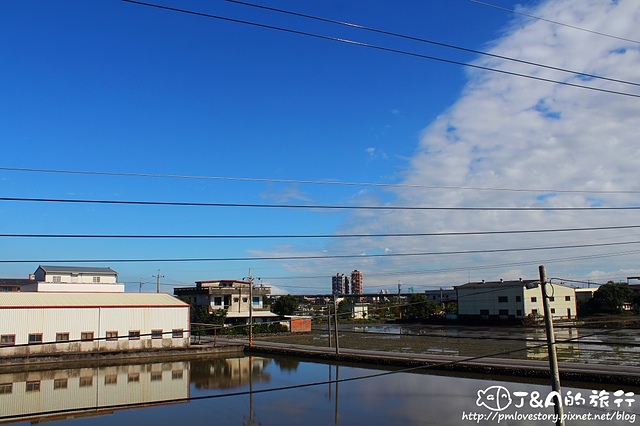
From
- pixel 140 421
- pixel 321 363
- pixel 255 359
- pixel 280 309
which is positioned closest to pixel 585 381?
pixel 321 363

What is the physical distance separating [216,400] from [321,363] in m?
10.7

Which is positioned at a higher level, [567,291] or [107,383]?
[567,291]

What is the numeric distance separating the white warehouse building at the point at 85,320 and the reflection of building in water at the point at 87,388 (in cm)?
237

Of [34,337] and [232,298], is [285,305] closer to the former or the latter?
[232,298]

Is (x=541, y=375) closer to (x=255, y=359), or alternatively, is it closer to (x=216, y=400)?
(x=216, y=400)

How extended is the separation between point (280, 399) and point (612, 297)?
178ft

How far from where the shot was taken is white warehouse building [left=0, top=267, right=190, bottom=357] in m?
29.9

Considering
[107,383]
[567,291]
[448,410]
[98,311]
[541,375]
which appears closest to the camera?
[448,410]

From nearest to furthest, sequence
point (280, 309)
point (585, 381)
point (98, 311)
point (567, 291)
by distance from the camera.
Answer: point (585, 381) → point (98, 311) → point (567, 291) → point (280, 309)

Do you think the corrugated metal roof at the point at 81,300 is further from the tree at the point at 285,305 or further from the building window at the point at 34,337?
the tree at the point at 285,305

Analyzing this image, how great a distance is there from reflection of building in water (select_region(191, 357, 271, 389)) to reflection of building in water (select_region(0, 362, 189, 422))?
0.81 meters

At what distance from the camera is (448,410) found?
16703 millimetres

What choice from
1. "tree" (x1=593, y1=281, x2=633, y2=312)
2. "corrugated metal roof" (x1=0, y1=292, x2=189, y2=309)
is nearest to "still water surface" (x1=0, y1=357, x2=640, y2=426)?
"corrugated metal roof" (x1=0, y1=292, x2=189, y2=309)

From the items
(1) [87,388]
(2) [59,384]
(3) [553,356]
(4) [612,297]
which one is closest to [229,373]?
(1) [87,388]
